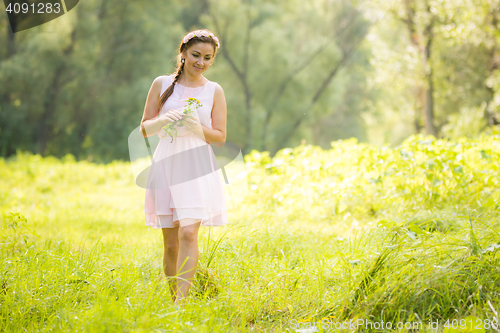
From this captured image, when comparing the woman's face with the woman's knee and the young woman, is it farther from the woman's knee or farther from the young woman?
the woman's knee

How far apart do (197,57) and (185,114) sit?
1.53ft

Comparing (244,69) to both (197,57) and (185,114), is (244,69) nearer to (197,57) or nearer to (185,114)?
(197,57)

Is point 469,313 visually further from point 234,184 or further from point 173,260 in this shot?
point 234,184

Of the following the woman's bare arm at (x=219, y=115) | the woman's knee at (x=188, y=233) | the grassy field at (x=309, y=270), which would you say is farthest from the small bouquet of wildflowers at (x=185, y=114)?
the grassy field at (x=309, y=270)

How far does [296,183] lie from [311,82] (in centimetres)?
1793

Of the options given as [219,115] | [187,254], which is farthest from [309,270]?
[219,115]

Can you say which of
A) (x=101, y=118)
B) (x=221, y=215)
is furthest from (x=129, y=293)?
(x=101, y=118)

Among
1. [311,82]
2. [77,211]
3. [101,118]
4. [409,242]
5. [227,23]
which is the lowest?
[77,211]

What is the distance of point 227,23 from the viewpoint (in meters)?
22.3

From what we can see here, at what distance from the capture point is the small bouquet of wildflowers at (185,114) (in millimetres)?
2781

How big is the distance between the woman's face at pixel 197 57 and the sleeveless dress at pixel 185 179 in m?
0.14

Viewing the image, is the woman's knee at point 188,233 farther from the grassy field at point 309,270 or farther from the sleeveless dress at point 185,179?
the grassy field at point 309,270

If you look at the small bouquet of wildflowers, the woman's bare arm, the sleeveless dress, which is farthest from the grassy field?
the small bouquet of wildflowers

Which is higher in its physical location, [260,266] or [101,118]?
[101,118]
